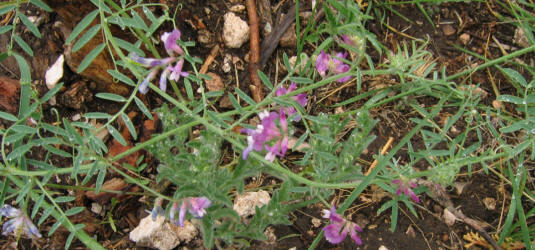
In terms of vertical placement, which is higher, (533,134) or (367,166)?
(533,134)

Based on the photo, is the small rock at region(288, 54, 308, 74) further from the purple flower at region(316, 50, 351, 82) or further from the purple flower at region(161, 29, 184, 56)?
the purple flower at region(161, 29, 184, 56)

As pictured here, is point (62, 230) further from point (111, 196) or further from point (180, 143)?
point (180, 143)

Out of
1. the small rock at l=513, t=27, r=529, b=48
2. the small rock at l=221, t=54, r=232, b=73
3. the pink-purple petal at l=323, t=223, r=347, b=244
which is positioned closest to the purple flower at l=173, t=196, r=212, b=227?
the pink-purple petal at l=323, t=223, r=347, b=244

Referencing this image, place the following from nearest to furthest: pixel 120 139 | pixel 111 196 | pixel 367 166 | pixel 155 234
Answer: pixel 120 139 < pixel 155 234 < pixel 111 196 < pixel 367 166

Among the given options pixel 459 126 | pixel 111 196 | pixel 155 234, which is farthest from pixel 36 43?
pixel 459 126

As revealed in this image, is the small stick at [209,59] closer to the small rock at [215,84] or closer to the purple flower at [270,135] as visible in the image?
the small rock at [215,84]

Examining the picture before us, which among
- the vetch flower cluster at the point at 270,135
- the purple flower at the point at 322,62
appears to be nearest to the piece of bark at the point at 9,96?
the vetch flower cluster at the point at 270,135

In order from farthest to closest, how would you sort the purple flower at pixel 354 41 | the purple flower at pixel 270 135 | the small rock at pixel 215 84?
the small rock at pixel 215 84
the purple flower at pixel 354 41
the purple flower at pixel 270 135

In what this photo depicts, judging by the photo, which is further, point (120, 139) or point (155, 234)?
point (155, 234)
